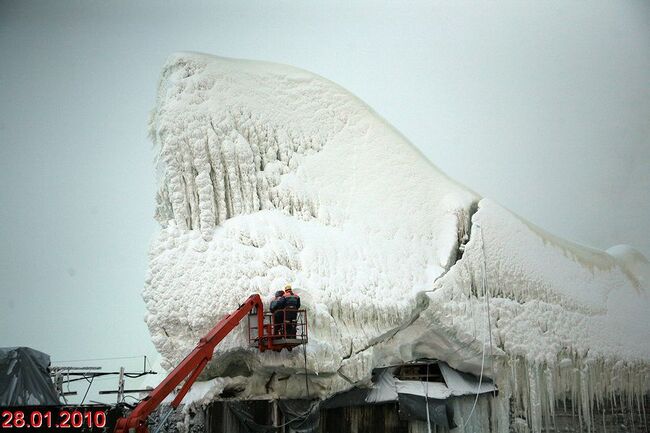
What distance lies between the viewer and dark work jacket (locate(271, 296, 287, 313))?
10.7 meters

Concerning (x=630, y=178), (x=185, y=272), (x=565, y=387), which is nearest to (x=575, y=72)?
(x=630, y=178)

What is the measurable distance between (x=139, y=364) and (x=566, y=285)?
33.3ft

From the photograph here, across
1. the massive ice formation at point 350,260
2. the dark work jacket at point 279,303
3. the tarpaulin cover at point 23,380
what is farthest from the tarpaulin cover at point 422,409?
the tarpaulin cover at point 23,380

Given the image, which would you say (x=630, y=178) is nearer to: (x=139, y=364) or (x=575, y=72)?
(x=575, y=72)

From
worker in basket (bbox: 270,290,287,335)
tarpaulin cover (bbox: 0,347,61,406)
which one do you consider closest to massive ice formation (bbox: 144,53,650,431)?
worker in basket (bbox: 270,290,287,335)

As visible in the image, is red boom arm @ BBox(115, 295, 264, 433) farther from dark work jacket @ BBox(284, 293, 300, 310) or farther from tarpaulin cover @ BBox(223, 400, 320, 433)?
tarpaulin cover @ BBox(223, 400, 320, 433)

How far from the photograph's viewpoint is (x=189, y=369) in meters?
9.73

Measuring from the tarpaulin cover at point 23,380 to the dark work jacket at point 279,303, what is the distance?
365 centimetres

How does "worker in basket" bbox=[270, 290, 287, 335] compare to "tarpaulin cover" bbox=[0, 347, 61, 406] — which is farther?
"worker in basket" bbox=[270, 290, 287, 335]

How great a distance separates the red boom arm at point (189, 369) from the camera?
8.72m

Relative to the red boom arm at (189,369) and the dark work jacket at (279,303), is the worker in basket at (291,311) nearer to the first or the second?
the dark work jacket at (279,303)

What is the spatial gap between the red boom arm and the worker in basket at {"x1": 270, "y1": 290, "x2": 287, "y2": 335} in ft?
0.65

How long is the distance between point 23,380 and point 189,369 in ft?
9.50

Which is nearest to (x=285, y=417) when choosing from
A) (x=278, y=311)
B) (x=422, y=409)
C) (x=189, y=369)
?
(x=278, y=311)
